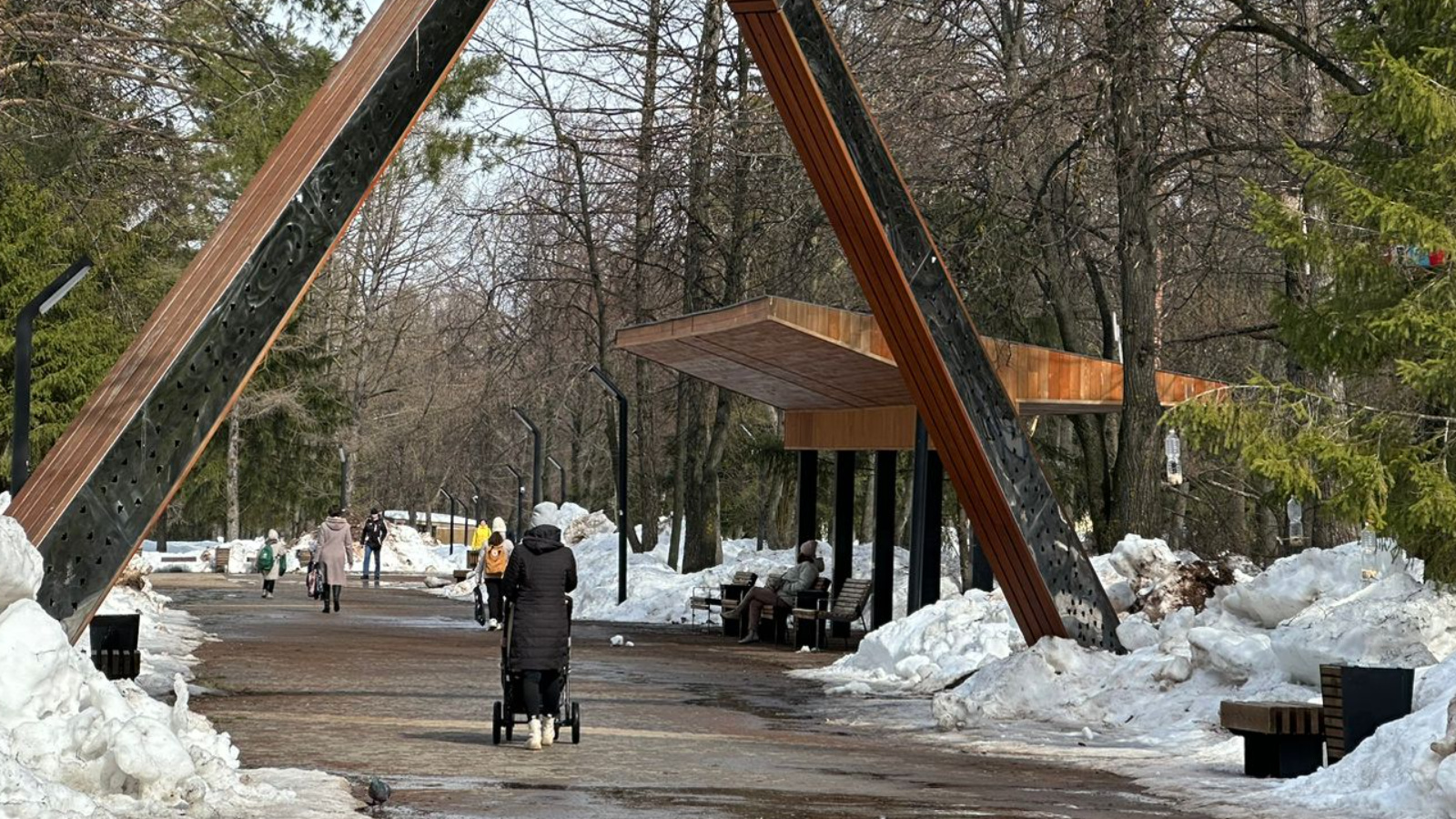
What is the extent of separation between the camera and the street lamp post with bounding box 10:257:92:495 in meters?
19.6

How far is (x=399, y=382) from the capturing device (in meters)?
81.8

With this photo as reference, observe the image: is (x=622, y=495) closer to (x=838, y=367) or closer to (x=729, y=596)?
(x=729, y=596)

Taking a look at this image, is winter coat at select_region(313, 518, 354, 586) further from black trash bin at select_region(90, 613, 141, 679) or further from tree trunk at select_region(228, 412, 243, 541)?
tree trunk at select_region(228, 412, 243, 541)

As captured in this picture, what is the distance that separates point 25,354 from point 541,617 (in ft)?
30.8

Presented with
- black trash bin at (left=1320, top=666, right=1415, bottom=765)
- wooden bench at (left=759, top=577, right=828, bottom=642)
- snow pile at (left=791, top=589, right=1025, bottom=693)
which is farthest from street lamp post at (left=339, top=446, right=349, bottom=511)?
black trash bin at (left=1320, top=666, right=1415, bottom=765)

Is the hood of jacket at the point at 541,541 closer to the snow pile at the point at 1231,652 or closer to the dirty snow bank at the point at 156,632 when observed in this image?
the dirty snow bank at the point at 156,632

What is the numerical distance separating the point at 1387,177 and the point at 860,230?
4.69 m

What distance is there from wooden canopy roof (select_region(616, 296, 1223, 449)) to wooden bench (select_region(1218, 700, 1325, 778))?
7582mm

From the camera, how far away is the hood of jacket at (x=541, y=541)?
13438mm

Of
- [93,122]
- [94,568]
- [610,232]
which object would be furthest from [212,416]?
[610,232]

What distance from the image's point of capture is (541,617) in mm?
13344

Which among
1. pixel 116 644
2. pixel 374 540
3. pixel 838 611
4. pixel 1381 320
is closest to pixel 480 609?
pixel 838 611

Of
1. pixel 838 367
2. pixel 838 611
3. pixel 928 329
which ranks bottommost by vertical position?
pixel 838 611

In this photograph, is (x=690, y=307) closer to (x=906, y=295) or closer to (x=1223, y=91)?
(x=1223, y=91)
